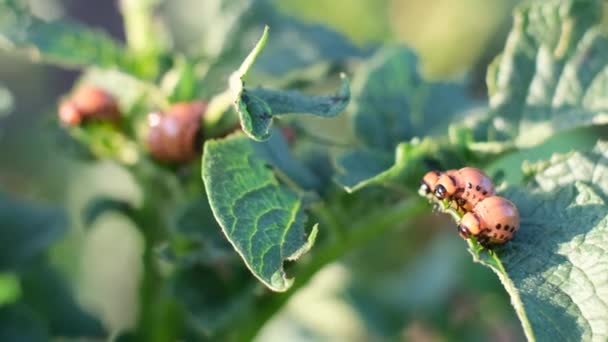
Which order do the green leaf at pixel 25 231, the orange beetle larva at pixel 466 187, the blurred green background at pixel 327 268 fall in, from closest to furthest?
1. the orange beetle larva at pixel 466 187
2. the green leaf at pixel 25 231
3. the blurred green background at pixel 327 268

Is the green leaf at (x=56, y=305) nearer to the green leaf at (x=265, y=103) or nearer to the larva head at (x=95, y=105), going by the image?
the larva head at (x=95, y=105)

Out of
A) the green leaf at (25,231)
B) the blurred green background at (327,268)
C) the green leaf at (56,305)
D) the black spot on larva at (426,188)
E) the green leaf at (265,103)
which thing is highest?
the green leaf at (265,103)

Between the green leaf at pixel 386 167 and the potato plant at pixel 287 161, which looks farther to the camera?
the green leaf at pixel 386 167

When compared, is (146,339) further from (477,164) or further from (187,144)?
(477,164)

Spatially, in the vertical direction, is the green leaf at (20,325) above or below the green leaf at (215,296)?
below

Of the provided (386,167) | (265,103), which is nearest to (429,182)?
(386,167)

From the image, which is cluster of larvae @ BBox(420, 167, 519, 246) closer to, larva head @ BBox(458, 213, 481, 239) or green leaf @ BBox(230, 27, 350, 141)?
larva head @ BBox(458, 213, 481, 239)

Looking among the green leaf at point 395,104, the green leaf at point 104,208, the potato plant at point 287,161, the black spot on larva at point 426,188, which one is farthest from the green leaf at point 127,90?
the black spot on larva at point 426,188
